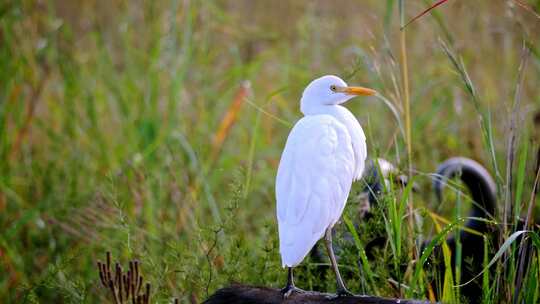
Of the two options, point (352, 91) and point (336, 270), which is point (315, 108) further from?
point (336, 270)

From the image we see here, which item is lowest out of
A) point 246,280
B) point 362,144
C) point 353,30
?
point 246,280

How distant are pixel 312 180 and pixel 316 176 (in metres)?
0.02

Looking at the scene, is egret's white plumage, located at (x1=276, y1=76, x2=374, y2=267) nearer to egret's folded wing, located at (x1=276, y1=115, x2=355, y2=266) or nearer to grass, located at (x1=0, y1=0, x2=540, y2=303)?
egret's folded wing, located at (x1=276, y1=115, x2=355, y2=266)

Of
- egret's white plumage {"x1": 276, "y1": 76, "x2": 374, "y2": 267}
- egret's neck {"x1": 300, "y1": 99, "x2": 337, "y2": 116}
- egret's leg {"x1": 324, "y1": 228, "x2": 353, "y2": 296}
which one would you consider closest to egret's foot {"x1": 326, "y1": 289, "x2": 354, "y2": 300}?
egret's leg {"x1": 324, "y1": 228, "x2": 353, "y2": 296}

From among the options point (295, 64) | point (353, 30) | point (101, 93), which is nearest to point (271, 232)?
point (101, 93)

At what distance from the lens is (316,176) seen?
5.85 feet

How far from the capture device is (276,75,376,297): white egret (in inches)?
Answer: 68.0

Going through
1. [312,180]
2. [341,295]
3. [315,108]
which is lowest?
[341,295]

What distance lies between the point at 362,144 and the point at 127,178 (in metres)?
1.55

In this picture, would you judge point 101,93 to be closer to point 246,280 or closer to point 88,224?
point 88,224

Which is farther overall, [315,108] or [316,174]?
[315,108]

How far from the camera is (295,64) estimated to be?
14.6 feet

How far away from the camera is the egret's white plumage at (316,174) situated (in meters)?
1.73

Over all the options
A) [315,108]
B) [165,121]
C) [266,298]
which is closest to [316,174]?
[315,108]
